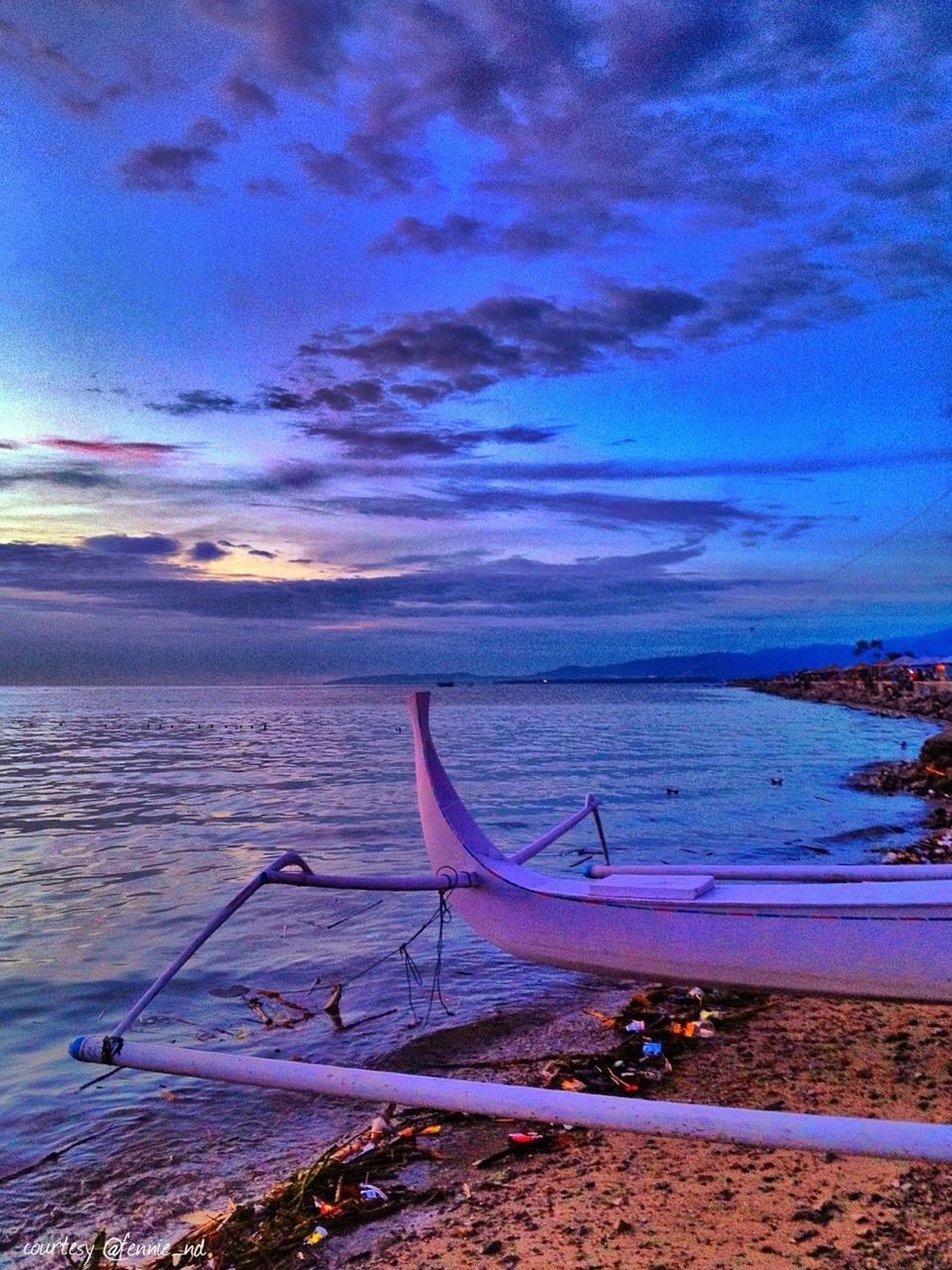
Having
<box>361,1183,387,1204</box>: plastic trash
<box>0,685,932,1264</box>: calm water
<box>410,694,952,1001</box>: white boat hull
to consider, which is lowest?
<box>0,685,932,1264</box>: calm water

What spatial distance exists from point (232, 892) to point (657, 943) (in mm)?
7208

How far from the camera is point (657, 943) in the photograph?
576 centimetres

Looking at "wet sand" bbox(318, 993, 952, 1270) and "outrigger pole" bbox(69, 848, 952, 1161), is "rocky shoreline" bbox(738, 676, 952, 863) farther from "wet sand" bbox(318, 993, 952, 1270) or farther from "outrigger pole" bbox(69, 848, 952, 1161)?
"outrigger pole" bbox(69, 848, 952, 1161)

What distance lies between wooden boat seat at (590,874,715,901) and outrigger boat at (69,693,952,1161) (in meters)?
0.01

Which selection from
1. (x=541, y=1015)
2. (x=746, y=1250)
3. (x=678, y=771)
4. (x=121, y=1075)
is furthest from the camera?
(x=678, y=771)

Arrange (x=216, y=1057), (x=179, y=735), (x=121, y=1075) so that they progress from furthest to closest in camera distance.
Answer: (x=179, y=735), (x=121, y=1075), (x=216, y=1057)

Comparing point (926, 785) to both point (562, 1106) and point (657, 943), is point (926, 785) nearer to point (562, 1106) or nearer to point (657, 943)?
point (657, 943)

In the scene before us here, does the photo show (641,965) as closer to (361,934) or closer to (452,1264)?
(452,1264)

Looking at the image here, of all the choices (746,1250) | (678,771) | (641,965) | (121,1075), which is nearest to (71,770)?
(678,771)

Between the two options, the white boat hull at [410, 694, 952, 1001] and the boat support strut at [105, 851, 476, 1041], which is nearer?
the white boat hull at [410, 694, 952, 1001]

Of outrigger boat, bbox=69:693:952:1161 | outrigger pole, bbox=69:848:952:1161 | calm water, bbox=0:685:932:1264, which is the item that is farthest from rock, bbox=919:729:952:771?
outrigger pole, bbox=69:848:952:1161

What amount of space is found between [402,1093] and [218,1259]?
3.58 ft

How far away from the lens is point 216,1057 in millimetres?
4273

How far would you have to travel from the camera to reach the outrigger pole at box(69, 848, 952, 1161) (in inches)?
108
